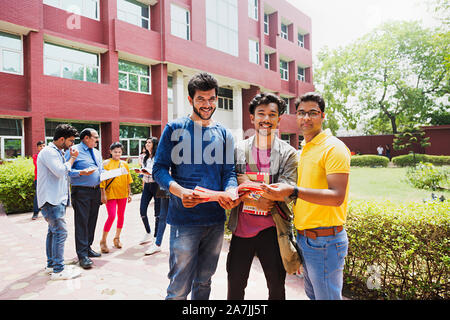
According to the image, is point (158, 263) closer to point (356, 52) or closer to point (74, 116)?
point (74, 116)

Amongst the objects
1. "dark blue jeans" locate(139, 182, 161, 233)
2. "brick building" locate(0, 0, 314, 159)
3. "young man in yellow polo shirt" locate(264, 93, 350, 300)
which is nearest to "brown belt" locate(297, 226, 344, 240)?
"young man in yellow polo shirt" locate(264, 93, 350, 300)

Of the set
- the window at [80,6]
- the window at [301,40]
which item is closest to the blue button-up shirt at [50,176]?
the window at [80,6]

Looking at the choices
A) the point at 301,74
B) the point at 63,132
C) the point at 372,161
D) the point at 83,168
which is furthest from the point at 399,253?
the point at 301,74

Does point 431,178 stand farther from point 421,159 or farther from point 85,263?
point 421,159

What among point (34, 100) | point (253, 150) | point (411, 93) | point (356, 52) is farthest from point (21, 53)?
point (411, 93)

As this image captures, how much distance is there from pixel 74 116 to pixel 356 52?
1176 inches

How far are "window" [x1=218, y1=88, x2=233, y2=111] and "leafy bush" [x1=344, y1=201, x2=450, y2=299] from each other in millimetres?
17846

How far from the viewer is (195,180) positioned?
2123mm

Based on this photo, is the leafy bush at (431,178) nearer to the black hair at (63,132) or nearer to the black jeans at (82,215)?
the black jeans at (82,215)

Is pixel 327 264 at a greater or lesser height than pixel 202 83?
lesser

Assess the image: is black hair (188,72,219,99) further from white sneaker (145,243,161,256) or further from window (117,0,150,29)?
window (117,0,150,29)

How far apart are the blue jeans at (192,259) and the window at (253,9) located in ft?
74.1

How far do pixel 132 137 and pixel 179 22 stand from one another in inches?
287

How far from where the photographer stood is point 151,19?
49.3ft
